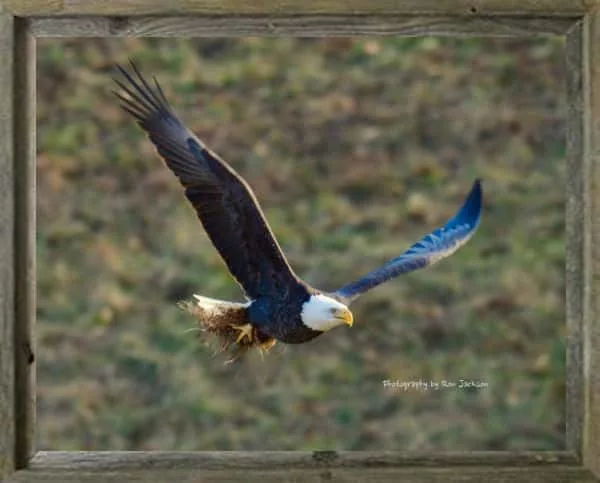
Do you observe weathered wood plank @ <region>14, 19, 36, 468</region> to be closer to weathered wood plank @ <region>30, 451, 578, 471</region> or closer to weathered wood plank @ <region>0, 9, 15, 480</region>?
weathered wood plank @ <region>0, 9, 15, 480</region>

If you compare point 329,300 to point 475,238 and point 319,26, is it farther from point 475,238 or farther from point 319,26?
point 475,238

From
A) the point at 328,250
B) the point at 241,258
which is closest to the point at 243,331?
the point at 241,258

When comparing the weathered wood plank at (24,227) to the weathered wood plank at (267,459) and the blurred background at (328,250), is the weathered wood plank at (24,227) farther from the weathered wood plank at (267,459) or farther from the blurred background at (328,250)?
the blurred background at (328,250)

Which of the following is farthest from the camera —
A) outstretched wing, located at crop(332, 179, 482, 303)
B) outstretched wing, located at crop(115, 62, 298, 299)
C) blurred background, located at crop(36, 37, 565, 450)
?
blurred background, located at crop(36, 37, 565, 450)

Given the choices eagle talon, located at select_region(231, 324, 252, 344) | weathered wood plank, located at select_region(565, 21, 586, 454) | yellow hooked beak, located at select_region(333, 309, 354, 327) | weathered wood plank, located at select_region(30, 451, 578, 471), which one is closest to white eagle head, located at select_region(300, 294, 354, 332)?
yellow hooked beak, located at select_region(333, 309, 354, 327)

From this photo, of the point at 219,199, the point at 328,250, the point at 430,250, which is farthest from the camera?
the point at 328,250

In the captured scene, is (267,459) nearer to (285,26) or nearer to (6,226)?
(6,226)

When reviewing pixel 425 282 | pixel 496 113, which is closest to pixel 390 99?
pixel 496 113
